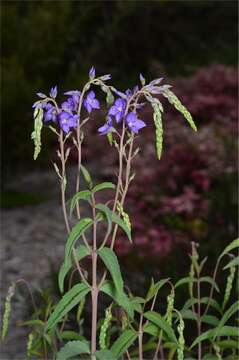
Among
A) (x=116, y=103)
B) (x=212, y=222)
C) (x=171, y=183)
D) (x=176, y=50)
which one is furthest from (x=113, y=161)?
(x=176, y=50)

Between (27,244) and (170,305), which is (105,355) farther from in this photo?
(27,244)

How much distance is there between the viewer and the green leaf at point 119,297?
1734 millimetres

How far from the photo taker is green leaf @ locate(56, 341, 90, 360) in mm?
1807

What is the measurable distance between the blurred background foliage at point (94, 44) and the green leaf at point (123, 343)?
14.2 ft

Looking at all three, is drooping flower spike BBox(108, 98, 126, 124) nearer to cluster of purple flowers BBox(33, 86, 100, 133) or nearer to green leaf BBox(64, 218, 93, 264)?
cluster of purple flowers BBox(33, 86, 100, 133)

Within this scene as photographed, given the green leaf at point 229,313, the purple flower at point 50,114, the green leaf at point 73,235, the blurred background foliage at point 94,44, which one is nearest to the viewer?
the green leaf at point 73,235

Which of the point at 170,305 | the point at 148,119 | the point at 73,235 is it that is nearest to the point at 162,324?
the point at 170,305

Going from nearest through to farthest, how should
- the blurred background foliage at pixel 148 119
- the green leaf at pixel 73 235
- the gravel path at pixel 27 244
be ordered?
the green leaf at pixel 73 235 → the gravel path at pixel 27 244 → the blurred background foliage at pixel 148 119

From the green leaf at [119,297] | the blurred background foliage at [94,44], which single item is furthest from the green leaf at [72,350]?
the blurred background foliage at [94,44]

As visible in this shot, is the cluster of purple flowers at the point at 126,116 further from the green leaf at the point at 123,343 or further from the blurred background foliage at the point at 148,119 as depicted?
the blurred background foliage at the point at 148,119

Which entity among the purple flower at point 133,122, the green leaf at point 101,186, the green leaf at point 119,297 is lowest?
the green leaf at point 119,297

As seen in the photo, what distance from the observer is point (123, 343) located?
1.84 m

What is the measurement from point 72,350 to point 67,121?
23.1 inches

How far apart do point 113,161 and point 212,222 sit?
158cm
